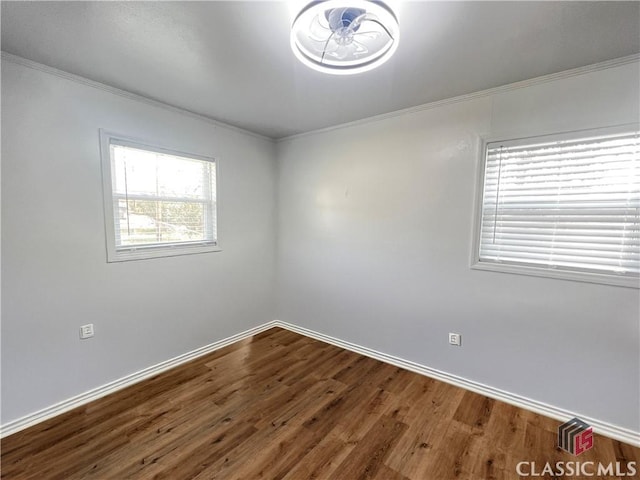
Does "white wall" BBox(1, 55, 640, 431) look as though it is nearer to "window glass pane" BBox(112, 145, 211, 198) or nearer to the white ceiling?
"window glass pane" BBox(112, 145, 211, 198)

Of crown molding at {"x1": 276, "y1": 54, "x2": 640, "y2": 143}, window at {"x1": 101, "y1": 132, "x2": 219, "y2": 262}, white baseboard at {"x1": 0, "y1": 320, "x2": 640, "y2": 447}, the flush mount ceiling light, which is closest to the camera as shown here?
the flush mount ceiling light

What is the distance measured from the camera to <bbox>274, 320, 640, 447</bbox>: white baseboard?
6.12 ft

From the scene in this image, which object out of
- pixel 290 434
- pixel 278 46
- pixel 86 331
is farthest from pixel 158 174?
pixel 290 434

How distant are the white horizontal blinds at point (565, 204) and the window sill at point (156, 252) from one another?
263 cm

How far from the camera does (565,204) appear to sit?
6.48 ft

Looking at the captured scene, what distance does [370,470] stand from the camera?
1635 mm

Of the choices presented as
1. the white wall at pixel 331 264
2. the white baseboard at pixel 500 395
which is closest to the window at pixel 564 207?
the white wall at pixel 331 264

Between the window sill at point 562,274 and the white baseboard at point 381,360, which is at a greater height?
the window sill at point 562,274

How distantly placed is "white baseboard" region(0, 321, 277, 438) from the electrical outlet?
1.44 feet

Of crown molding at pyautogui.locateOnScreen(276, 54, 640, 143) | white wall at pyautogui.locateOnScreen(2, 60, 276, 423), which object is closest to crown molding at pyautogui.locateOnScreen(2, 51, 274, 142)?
white wall at pyautogui.locateOnScreen(2, 60, 276, 423)

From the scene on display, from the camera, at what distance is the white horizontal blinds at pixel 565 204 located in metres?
1.81

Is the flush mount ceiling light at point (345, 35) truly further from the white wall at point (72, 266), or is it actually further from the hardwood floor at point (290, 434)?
the hardwood floor at point (290, 434)

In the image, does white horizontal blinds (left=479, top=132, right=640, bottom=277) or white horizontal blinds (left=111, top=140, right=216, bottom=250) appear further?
white horizontal blinds (left=111, top=140, right=216, bottom=250)

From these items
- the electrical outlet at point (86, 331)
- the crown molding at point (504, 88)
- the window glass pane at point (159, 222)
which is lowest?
the electrical outlet at point (86, 331)
